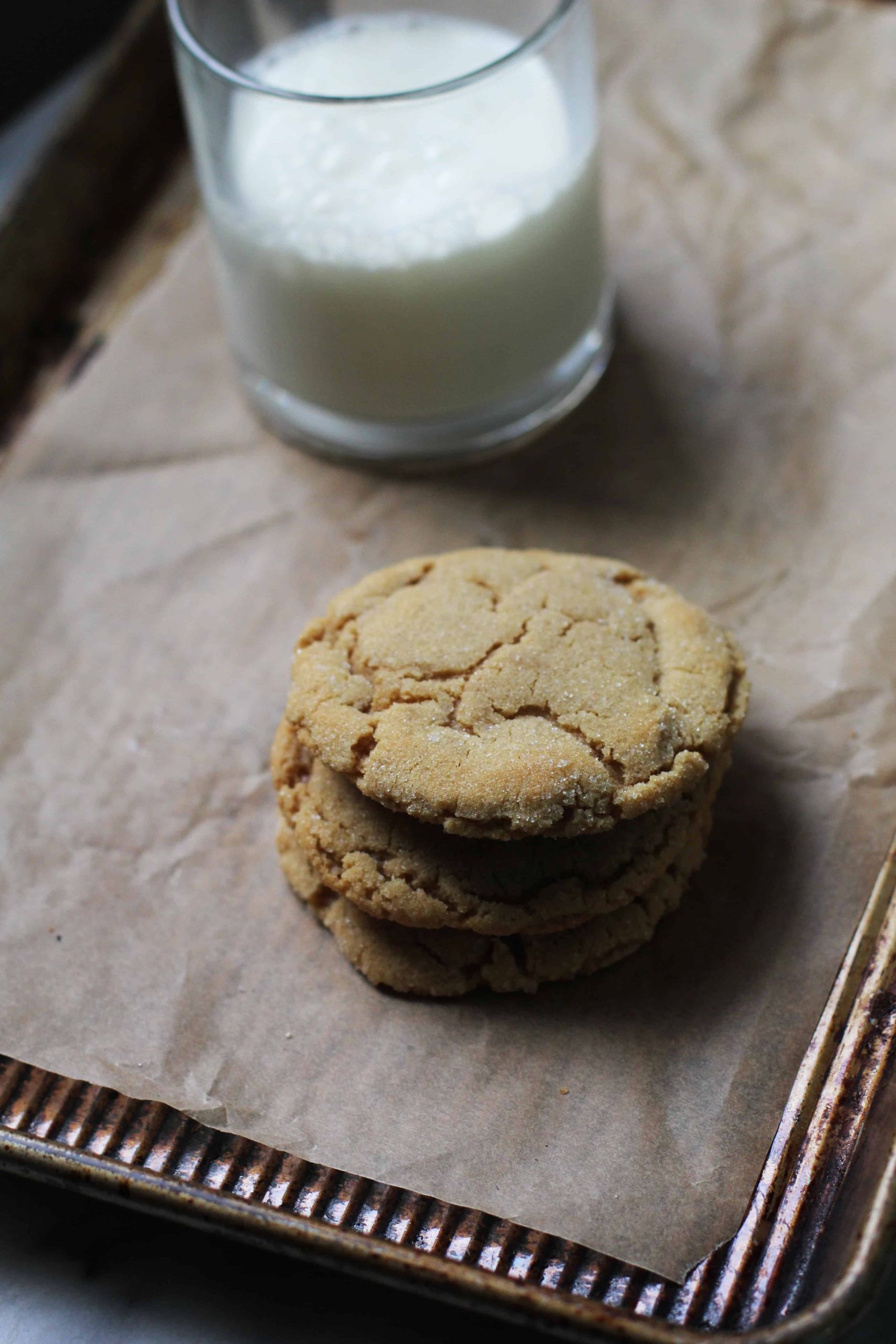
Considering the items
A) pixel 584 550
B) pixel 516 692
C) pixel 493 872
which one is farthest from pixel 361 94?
pixel 493 872

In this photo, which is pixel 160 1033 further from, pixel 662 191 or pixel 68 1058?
pixel 662 191

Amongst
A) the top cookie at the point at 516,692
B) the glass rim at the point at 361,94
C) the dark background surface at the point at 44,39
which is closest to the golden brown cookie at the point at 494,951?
the top cookie at the point at 516,692

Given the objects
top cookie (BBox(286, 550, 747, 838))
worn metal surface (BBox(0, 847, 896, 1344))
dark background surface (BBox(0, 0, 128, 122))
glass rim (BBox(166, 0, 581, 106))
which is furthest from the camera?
dark background surface (BBox(0, 0, 128, 122))

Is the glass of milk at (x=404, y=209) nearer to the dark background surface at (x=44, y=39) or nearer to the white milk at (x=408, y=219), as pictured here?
the white milk at (x=408, y=219)

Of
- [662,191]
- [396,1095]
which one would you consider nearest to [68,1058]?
[396,1095]

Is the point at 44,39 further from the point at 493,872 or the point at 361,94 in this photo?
the point at 493,872

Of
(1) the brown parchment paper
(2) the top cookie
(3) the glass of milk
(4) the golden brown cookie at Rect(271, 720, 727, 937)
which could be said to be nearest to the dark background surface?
(1) the brown parchment paper

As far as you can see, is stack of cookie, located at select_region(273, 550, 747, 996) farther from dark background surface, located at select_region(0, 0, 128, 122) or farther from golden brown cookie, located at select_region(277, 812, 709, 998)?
dark background surface, located at select_region(0, 0, 128, 122)
